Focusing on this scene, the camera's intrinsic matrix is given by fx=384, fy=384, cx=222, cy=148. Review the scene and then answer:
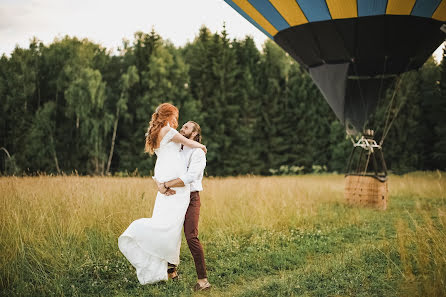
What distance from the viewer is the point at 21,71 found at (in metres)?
24.3

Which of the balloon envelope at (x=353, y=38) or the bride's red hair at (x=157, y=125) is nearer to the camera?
the bride's red hair at (x=157, y=125)

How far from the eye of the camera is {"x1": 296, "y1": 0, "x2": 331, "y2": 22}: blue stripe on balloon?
7.41m

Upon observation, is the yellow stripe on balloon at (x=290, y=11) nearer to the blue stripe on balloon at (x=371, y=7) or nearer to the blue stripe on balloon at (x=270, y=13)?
the blue stripe on balloon at (x=270, y=13)

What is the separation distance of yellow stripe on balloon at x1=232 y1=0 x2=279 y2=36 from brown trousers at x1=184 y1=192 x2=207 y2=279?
582 centimetres

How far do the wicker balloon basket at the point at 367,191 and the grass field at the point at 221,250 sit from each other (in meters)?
1.80

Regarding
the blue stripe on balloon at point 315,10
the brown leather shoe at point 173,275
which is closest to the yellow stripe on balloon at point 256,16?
the blue stripe on balloon at point 315,10

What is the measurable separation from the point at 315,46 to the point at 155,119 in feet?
18.9

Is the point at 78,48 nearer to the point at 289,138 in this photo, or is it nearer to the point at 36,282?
the point at 289,138

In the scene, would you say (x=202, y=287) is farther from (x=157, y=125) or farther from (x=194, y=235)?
(x=157, y=125)

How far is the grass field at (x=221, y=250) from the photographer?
346cm

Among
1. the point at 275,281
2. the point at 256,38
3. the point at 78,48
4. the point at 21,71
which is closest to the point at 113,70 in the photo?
the point at 78,48

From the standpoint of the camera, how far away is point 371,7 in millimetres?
7254

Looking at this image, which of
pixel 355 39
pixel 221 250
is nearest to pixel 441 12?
pixel 355 39

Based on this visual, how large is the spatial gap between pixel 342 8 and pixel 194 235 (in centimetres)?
576
